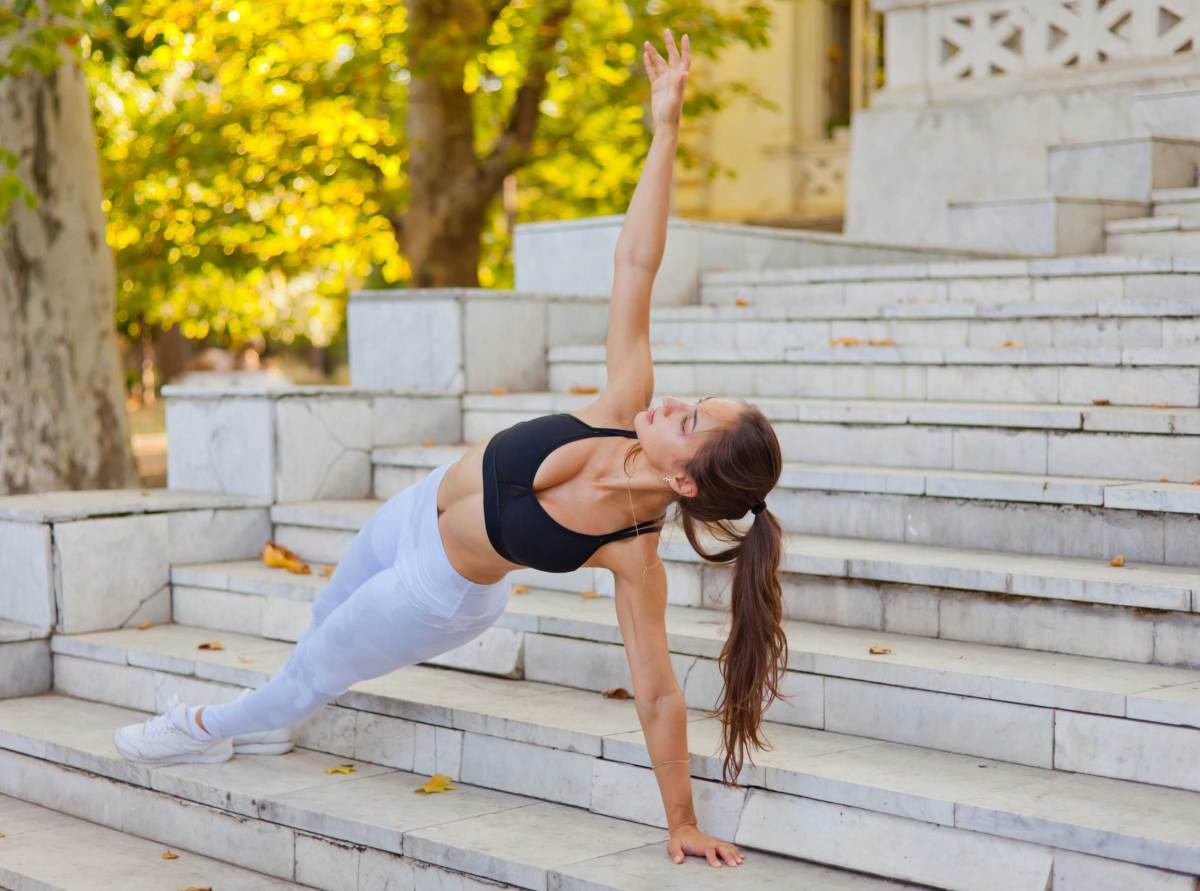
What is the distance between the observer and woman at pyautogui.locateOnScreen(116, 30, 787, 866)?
12.0 feet

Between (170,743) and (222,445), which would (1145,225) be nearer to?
(222,445)

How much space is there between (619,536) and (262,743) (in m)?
1.92

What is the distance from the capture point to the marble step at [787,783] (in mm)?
3432

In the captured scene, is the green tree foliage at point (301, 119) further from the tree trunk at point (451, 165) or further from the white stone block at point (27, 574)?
the white stone block at point (27, 574)

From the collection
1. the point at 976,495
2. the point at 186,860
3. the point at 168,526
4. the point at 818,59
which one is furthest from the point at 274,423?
the point at 818,59

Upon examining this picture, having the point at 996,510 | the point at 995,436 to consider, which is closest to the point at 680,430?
the point at 996,510

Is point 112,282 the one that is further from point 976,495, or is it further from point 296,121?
point 976,495

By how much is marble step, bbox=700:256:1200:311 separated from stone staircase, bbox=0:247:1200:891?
0.02 metres

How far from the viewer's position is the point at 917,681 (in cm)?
414

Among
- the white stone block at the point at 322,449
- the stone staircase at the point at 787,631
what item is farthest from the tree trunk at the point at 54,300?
the white stone block at the point at 322,449

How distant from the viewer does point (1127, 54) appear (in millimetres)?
10375

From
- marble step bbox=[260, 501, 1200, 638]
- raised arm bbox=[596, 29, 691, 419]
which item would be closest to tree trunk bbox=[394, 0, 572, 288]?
marble step bbox=[260, 501, 1200, 638]

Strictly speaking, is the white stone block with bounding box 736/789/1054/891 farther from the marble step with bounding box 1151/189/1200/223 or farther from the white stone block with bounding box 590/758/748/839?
the marble step with bounding box 1151/189/1200/223

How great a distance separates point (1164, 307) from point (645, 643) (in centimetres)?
347
